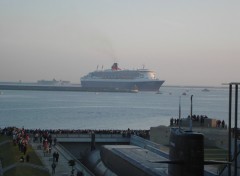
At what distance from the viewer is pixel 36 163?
A: 22672 millimetres

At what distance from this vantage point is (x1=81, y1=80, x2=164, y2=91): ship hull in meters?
185

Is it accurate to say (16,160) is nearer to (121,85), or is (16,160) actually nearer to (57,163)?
(57,163)

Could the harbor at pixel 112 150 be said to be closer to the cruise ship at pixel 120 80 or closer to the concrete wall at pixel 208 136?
the concrete wall at pixel 208 136

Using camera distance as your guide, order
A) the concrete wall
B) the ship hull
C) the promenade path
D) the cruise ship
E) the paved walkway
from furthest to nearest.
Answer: the ship hull
the cruise ship
the concrete wall
the promenade path
the paved walkway

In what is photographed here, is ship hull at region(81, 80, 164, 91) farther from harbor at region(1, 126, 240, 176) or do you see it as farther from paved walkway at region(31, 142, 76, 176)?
paved walkway at region(31, 142, 76, 176)

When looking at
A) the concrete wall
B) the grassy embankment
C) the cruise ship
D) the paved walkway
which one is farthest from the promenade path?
the cruise ship

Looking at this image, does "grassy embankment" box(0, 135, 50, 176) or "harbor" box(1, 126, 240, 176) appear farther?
"grassy embankment" box(0, 135, 50, 176)

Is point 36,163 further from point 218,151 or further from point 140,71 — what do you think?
point 140,71

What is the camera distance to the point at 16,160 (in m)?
23.2

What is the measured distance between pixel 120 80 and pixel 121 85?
5.34 metres

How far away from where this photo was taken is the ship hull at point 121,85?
607 feet

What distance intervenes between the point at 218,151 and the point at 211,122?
21.8ft

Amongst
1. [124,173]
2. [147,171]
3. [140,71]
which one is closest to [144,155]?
[124,173]

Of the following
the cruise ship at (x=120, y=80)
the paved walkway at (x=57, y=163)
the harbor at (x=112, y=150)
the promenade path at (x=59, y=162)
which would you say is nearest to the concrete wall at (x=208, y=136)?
the harbor at (x=112, y=150)
